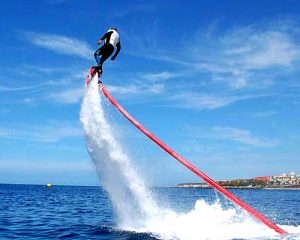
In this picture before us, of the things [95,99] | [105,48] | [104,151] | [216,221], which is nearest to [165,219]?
[216,221]

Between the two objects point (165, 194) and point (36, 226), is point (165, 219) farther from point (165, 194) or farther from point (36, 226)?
point (36, 226)

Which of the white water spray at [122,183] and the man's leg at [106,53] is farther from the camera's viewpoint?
the white water spray at [122,183]

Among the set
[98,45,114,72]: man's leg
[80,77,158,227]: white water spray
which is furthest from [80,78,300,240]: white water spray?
[98,45,114,72]: man's leg

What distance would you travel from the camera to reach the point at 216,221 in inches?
966

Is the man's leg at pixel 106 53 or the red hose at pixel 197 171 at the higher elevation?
the man's leg at pixel 106 53

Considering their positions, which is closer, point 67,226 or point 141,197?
point 141,197

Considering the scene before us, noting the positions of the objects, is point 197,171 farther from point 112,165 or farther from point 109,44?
point 109,44

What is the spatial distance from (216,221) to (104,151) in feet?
24.3

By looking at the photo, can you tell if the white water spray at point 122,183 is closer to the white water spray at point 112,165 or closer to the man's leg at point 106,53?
the white water spray at point 112,165

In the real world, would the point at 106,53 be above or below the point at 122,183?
above

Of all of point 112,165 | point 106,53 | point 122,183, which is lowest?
point 122,183

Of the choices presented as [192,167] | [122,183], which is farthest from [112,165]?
[192,167]

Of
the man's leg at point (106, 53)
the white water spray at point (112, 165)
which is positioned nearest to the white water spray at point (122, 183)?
the white water spray at point (112, 165)

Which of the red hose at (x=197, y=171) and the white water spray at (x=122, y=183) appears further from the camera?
the white water spray at (x=122, y=183)
